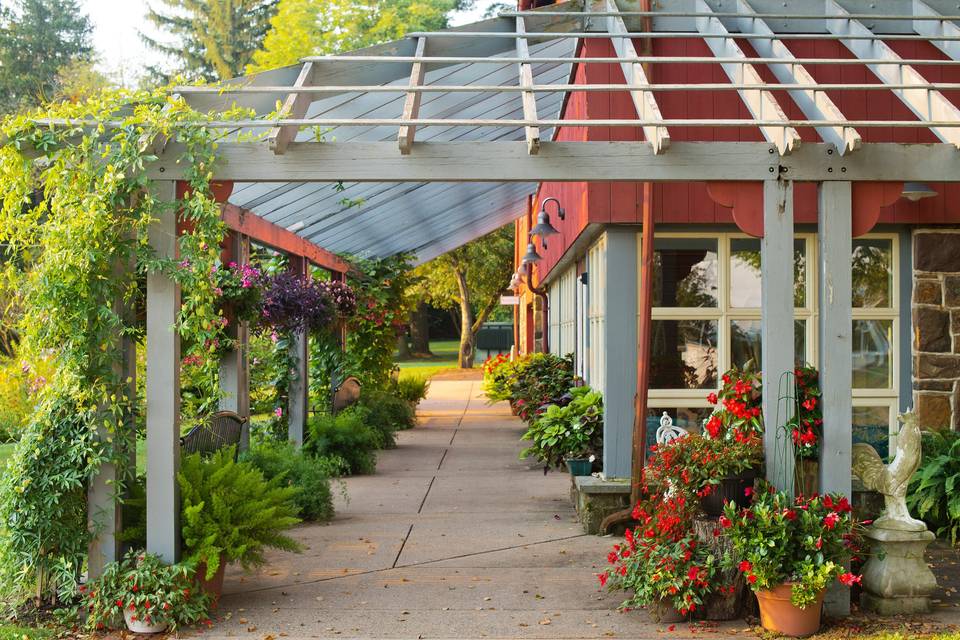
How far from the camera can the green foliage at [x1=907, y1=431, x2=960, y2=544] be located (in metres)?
7.44

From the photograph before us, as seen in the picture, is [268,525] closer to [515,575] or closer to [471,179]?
[515,575]

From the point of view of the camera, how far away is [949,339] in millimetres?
8414

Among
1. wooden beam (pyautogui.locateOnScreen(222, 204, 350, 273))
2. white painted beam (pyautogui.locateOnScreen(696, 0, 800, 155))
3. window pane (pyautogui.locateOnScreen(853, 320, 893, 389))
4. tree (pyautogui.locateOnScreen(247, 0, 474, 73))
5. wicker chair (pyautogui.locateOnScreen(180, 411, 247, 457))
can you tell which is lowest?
wicker chair (pyautogui.locateOnScreen(180, 411, 247, 457))

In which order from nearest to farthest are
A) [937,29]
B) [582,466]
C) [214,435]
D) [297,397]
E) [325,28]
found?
1. [214,435]
2. [937,29]
3. [582,466]
4. [297,397]
5. [325,28]

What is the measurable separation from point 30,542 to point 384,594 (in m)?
2.11

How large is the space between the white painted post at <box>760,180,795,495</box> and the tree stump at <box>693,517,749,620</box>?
48cm

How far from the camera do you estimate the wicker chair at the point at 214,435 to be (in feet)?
24.4

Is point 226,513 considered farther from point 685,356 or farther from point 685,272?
point 685,272

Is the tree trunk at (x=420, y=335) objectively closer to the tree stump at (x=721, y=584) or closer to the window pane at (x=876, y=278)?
the window pane at (x=876, y=278)

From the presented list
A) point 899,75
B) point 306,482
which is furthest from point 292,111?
point 899,75

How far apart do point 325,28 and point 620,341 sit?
2614 cm

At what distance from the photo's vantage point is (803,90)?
20.8 feet

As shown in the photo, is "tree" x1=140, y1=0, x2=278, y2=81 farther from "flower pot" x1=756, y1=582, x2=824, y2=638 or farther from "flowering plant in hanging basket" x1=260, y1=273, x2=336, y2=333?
"flower pot" x1=756, y1=582, x2=824, y2=638

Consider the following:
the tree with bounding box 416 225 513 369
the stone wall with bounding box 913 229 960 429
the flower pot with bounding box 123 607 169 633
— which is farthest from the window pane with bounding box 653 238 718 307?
the tree with bounding box 416 225 513 369
